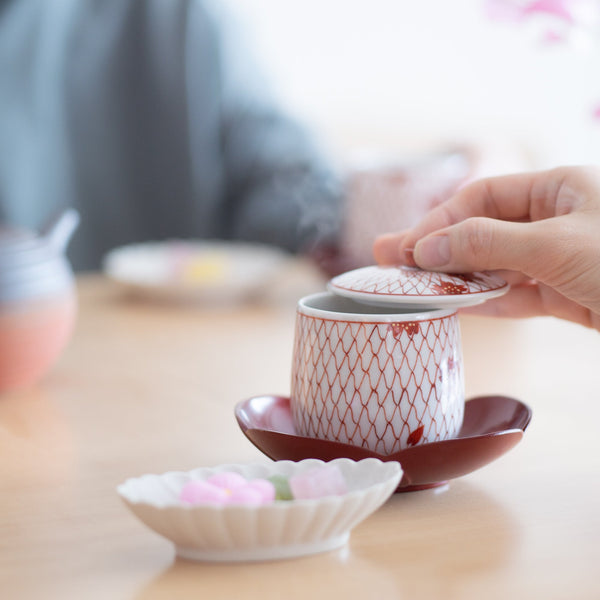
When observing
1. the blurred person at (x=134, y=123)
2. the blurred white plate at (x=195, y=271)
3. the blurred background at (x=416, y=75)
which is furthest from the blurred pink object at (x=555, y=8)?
the blurred background at (x=416, y=75)

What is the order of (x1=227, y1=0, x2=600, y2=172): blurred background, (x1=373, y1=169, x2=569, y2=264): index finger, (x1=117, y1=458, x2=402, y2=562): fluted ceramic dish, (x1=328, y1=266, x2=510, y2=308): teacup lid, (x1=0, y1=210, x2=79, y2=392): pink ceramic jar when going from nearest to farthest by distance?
(x1=117, y1=458, x2=402, y2=562): fluted ceramic dish, (x1=328, y1=266, x2=510, y2=308): teacup lid, (x1=373, y1=169, x2=569, y2=264): index finger, (x1=0, y1=210, x2=79, y2=392): pink ceramic jar, (x1=227, y1=0, x2=600, y2=172): blurred background

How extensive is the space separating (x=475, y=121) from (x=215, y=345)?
1.88m

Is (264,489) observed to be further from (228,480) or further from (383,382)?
(383,382)

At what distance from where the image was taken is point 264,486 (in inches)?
20.6

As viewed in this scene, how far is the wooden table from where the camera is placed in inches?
19.9

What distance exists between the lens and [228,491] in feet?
1.71

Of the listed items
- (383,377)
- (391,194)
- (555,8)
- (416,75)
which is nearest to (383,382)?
(383,377)

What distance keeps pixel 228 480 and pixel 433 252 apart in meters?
0.23

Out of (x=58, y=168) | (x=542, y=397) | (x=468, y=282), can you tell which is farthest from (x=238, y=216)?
(x=468, y=282)

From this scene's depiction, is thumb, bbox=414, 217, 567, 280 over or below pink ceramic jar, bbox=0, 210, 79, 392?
over

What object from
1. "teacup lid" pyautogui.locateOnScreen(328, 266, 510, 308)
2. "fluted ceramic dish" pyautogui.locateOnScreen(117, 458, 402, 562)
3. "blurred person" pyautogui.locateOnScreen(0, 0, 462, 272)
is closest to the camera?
"fluted ceramic dish" pyautogui.locateOnScreen(117, 458, 402, 562)

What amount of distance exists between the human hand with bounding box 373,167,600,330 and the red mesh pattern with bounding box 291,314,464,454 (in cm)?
6

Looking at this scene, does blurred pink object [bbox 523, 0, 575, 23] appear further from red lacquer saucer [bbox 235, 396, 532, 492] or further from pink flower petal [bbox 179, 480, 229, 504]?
pink flower petal [bbox 179, 480, 229, 504]

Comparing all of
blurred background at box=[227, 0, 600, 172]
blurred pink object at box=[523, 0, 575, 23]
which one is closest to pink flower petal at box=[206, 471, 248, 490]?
blurred pink object at box=[523, 0, 575, 23]
